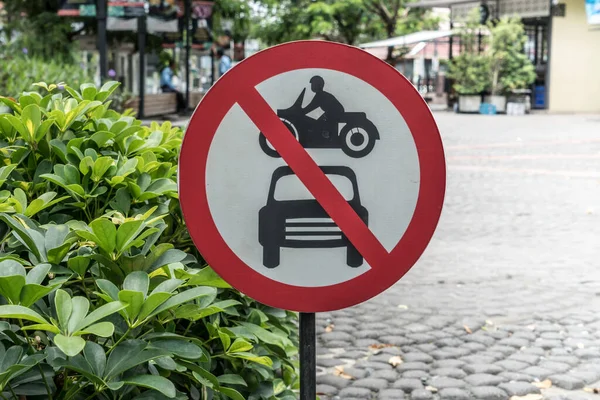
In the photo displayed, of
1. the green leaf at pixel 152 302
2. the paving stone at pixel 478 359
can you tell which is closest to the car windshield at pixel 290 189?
the green leaf at pixel 152 302

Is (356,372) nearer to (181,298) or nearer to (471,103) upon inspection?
(181,298)

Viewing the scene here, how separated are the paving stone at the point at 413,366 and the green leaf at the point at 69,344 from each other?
3158 mm

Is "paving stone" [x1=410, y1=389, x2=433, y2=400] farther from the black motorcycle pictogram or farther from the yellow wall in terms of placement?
the yellow wall

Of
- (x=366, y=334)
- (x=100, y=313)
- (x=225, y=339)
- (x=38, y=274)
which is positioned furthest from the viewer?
(x=366, y=334)

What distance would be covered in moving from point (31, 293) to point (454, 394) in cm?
283

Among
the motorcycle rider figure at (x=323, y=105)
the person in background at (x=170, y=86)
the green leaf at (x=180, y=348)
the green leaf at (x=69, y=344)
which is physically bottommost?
the person in background at (x=170, y=86)

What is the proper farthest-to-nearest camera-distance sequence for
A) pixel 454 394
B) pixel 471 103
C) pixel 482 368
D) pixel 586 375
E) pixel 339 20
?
pixel 339 20, pixel 471 103, pixel 482 368, pixel 586 375, pixel 454 394

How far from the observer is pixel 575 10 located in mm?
34125

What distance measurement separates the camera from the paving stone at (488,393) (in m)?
4.20

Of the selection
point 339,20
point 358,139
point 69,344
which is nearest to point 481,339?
point 358,139

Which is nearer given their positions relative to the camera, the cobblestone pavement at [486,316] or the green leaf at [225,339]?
the green leaf at [225,339]

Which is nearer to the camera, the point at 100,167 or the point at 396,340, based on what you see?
the point at 100,167

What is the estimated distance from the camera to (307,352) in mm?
2131

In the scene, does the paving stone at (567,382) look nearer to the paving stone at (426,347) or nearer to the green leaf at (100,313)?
the paving stone at (426,347)
